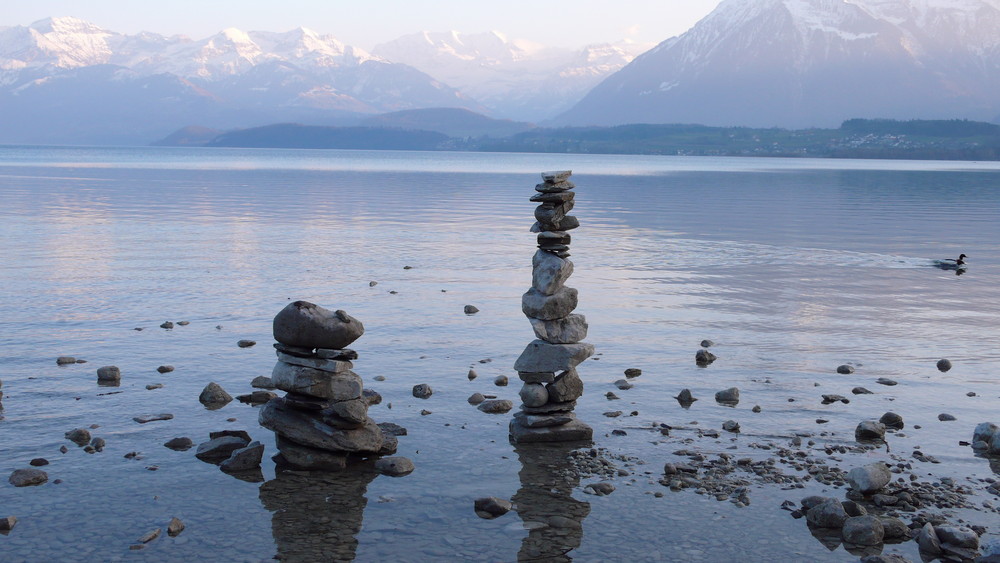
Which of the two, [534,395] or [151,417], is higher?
[534,395]

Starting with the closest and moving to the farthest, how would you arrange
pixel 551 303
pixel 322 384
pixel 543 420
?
pixel 322 384, pixel 543 420, pixel 551 303

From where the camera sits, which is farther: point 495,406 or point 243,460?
point 495,406

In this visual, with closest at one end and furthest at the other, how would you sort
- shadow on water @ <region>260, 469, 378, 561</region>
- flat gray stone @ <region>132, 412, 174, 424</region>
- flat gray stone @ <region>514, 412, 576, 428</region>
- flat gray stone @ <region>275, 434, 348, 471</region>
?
shadow on water @ <region>260, 469, 378, 561</region> < flat gray stone @ <region>275, 434, 348, 471</region> < flat gray stone @ <region>514, 412, 576, 428</region> < flat gray stone @ <region>132, 412, 174, 424</region>

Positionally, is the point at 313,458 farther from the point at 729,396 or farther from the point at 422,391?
the point at 729,396

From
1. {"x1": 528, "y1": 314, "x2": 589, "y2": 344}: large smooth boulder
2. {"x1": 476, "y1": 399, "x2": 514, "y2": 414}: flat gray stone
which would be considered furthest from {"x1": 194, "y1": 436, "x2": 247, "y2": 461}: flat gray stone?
{"x1": 528, "y1": 314, "x2": 589, "y2": 344}: large smooth boulder

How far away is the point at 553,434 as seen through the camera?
19.7 meters

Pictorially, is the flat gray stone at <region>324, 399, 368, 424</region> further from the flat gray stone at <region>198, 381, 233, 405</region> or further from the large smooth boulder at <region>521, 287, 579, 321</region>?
the flat gray stone at <region>198, 381, 233, 405</region>

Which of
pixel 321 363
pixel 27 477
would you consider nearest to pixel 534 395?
pixel 321 363

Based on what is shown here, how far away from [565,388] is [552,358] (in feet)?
2.31

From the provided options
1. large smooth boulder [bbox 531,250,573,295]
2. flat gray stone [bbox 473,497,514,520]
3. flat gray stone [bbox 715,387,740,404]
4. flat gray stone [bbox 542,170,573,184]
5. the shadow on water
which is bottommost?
the shadow on water

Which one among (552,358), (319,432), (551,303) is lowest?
(319,432)

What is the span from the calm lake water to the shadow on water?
2.4 inches

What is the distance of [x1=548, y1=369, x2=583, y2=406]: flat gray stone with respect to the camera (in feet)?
66.4

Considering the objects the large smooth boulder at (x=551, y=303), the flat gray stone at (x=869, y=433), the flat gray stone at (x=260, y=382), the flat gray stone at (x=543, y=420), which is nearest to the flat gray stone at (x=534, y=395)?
the flat gray stone at (x=543, y=420)
